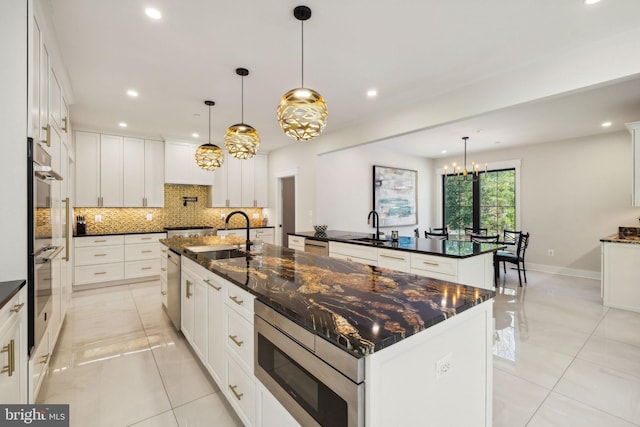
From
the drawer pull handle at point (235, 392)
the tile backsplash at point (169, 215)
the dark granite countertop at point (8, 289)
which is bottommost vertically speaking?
the drawer pull handle at point (235, 392)

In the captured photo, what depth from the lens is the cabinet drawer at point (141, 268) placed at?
5.10m

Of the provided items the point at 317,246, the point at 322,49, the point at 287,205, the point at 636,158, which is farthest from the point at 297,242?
the point at 636,158

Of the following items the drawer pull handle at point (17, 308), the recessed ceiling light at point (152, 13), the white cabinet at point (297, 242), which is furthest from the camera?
the white cabinet at point (297, 242)

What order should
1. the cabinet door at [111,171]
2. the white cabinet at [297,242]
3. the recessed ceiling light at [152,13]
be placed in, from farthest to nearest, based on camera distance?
the cabinet door at [111,171] < the white cabinet at [297,242] < the recessed ceiling light at [152,13]

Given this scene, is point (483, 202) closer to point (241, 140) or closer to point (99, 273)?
point (241, 140)

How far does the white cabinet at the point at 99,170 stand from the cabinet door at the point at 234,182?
1.94 m

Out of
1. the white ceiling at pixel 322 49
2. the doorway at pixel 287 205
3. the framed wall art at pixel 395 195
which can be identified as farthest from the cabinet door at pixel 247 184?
the framed wall art at pixel 395 195

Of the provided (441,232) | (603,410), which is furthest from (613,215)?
(603,410)

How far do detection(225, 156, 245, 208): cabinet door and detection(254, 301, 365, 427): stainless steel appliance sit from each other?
17.3 feet

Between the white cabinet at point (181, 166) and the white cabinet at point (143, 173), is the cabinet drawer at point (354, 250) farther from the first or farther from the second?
the white cabinet at point (143, 173)

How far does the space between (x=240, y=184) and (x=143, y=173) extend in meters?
1.86

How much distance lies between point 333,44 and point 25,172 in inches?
91.7

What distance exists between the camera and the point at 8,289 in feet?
4.75

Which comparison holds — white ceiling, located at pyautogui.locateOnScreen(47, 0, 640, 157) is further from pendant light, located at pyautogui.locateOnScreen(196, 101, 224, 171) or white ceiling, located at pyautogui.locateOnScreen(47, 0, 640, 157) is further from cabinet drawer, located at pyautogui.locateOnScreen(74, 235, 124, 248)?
cabinet drawer, located at pyautogui.locateOnScreen(74, 235, 124, 248)
